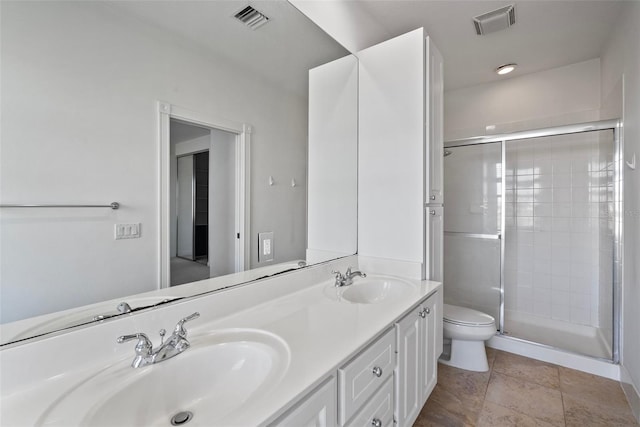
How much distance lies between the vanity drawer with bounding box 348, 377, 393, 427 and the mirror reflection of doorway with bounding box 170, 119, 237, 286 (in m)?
0.74

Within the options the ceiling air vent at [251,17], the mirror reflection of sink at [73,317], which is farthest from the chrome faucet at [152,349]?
the ceiling air vent at [251,17]

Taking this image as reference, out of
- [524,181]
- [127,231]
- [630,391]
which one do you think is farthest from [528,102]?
[127,231]

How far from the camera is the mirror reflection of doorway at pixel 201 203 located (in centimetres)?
108

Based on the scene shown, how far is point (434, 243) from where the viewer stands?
188 centimetres

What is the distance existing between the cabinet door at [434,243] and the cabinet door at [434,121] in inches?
3.0

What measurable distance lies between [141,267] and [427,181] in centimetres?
151

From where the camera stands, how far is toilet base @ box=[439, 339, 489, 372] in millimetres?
2195

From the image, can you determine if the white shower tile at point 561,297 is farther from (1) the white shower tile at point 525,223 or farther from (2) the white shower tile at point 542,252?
(1) the white shower tile at point 525,223

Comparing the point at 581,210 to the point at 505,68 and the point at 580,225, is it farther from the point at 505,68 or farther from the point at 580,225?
the point at 505,68

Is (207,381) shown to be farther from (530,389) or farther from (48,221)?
(530,389)

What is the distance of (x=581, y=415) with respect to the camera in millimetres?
1723

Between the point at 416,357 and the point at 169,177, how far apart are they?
137cm

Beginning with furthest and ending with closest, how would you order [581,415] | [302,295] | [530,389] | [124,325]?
[530,389] → [581,415] → [302,295] → [124,325]

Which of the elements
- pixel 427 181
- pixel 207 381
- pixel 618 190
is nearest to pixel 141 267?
pixel 207 381
